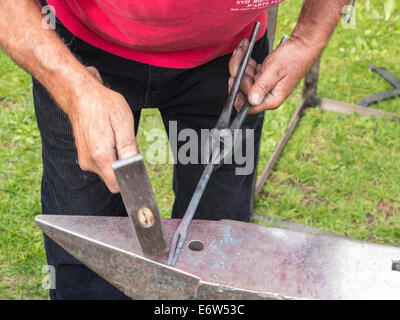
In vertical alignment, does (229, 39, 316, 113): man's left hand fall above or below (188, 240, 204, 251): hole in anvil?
above

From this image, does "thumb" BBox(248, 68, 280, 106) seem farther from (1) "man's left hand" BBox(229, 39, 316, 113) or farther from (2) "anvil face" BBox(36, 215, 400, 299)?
(2) "anvil face" BBox(36, 215, 400, 299)

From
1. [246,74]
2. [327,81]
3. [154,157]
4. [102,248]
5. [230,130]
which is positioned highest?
[246,74]

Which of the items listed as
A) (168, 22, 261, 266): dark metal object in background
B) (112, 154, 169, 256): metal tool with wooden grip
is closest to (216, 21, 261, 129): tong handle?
(168, 22, 261, 266): dark metal object in background

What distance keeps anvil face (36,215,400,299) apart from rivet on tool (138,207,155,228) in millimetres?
127

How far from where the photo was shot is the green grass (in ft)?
8.71

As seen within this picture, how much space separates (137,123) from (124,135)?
0.56 m

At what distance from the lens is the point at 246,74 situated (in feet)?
5.36

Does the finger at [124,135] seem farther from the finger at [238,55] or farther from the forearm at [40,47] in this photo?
the finger at [238,55]

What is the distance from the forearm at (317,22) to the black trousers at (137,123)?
15 cm

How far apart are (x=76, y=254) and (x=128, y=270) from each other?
15cm

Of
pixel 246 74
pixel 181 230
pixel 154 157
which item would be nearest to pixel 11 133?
pixel 154 157

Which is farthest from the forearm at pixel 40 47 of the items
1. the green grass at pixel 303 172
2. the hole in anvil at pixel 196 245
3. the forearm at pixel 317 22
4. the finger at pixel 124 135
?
the green grass at pixel 303 172

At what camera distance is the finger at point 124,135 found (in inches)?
44.8
